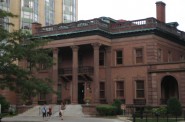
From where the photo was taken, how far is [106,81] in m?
53.2

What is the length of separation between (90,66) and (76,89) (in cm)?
Answer: 443

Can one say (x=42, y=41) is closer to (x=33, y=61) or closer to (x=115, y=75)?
(x=33, y=61)

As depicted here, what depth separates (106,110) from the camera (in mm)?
45875

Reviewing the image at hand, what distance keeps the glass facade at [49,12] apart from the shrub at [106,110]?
181 feet

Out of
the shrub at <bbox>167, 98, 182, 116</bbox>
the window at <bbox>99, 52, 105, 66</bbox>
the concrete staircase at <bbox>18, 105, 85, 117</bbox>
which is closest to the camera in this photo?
the shrub at <bbox>167, 98, 182, 116</bbox>

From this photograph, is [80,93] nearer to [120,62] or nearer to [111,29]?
[120,62]

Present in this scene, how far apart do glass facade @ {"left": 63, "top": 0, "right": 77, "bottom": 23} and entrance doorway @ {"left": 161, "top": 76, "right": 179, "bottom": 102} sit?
188 feet

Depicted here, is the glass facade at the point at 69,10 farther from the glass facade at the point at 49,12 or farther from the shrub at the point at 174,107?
the shrub at the point at 174,107

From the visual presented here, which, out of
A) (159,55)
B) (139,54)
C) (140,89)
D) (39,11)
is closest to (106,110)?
(140,89)

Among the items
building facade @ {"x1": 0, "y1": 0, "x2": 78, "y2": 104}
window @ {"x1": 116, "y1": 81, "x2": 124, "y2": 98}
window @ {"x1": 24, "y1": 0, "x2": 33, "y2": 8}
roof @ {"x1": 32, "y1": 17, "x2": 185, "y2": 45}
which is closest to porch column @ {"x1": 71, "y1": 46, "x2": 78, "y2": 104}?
roof @ {"x1": 32, "y1": 17, "x2": 185, "y2": 45}

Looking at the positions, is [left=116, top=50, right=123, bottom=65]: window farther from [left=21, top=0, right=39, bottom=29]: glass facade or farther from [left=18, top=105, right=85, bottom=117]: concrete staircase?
[left=21, top=0, right=39, bottom=29]: glass facade

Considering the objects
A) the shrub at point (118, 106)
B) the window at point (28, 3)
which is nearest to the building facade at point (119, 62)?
the shrub at point (118, 106)

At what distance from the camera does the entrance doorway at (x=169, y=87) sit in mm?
50656

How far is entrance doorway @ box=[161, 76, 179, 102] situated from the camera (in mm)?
50656
